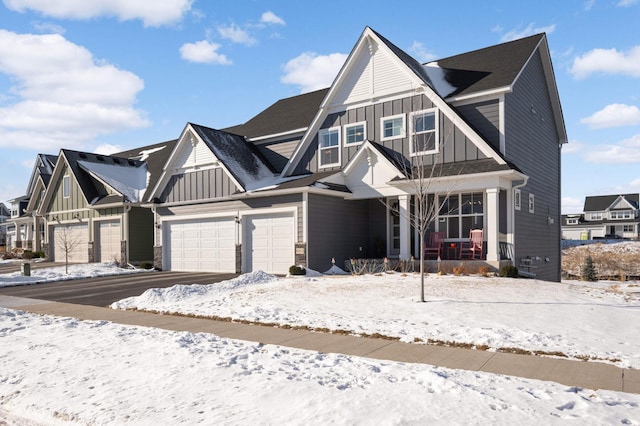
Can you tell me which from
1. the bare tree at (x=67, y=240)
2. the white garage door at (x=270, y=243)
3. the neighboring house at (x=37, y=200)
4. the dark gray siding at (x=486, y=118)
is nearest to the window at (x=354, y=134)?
the dark gray siding at (x=486, y=118)

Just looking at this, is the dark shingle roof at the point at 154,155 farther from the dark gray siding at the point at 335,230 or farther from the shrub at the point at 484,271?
the shrub at the point at 484,271

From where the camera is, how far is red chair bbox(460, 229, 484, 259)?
1761cm

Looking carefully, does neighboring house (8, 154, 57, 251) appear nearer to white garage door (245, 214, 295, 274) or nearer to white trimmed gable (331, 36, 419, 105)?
white garage door (245, 214, 295, 274)

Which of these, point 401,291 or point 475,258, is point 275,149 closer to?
point 475,258

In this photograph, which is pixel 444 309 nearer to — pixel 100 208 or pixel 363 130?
pixel 363 130

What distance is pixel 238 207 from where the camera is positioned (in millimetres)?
21188

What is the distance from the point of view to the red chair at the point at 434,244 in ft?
60.7

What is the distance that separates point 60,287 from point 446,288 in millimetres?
12996

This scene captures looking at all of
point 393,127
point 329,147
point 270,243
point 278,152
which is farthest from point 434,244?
point 278,152

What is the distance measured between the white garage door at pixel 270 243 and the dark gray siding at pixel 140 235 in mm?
9275

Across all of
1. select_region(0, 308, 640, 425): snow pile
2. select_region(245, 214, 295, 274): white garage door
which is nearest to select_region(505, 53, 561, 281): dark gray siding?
select_region(245, 214, 295, 274): white garage door

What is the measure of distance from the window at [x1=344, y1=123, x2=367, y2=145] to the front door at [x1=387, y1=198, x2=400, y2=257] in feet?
9.29

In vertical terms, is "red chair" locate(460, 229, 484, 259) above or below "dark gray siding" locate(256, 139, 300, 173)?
below

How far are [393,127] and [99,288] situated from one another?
12.3 meters
